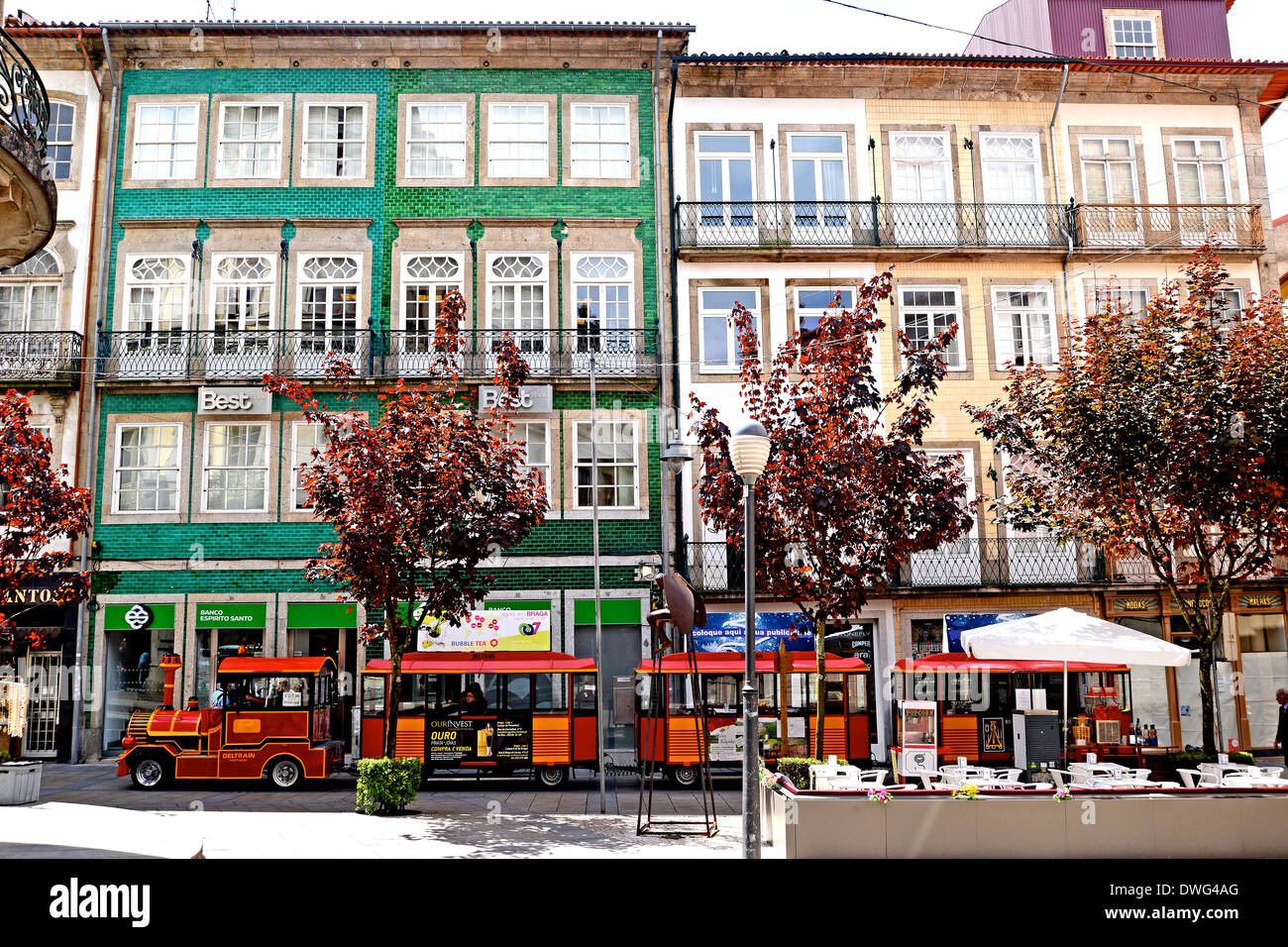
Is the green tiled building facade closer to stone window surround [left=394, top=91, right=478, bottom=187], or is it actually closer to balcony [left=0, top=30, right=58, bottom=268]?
stone window surround [left=394, top=91, right=478, bottom=187]

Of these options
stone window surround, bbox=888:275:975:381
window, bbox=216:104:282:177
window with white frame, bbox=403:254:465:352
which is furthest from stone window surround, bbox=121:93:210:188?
stone window surround, bbox=888:275:975:381

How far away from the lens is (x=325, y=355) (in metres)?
23.7

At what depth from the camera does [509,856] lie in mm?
11516

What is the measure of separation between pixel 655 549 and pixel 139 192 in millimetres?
13516

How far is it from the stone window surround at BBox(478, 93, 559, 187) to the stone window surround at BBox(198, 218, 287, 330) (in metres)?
4.49

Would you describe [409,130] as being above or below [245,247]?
above

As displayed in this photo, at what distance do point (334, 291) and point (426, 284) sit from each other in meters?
1.98

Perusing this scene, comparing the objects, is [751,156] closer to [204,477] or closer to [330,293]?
[330,293]

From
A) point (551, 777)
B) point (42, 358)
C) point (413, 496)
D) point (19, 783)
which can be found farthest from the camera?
point (42, 358)

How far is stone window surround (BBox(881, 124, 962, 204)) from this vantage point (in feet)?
82.6

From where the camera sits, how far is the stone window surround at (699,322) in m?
24.0

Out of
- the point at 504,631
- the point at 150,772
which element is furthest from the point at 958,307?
the point at 150,772
